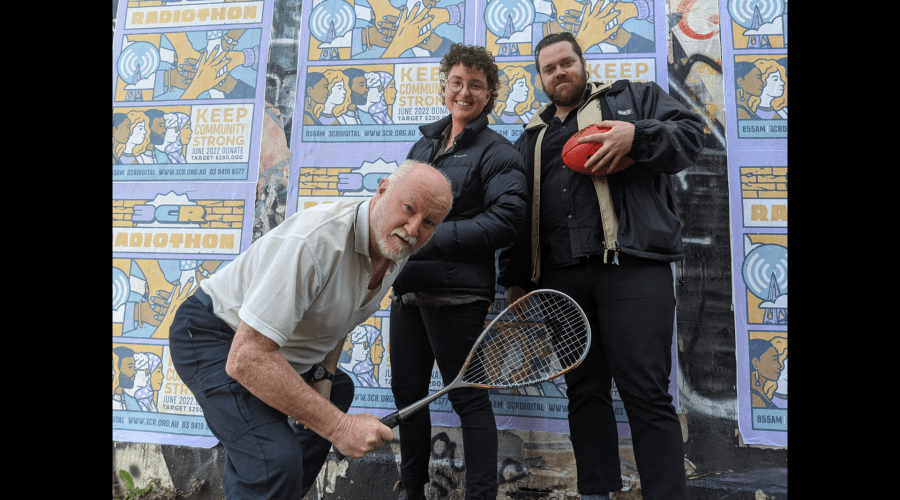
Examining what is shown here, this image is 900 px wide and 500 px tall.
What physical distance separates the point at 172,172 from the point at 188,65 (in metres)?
0.82

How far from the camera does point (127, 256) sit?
3.79 metres

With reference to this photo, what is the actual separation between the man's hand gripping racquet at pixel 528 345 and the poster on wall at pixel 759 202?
133cm

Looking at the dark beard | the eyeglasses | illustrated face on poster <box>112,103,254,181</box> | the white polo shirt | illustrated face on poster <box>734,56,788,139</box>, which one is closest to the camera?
the white polo shirt

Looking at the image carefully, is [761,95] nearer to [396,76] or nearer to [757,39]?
[757,39]

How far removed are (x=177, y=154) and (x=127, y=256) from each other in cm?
83

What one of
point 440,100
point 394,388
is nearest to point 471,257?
point 394,388

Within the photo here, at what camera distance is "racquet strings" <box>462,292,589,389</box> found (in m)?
2.46

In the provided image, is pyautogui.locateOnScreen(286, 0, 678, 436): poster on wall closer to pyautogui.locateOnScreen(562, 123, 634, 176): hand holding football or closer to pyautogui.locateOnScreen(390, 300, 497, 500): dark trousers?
pyautogui.locateOnScreen(390, 300, 497, 500): dark trousers

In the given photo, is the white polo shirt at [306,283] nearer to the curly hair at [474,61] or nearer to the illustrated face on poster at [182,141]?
the curly hair at [474,61]

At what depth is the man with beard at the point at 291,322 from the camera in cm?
181

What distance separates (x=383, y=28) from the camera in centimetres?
369

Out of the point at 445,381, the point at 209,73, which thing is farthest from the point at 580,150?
the point at 209,73

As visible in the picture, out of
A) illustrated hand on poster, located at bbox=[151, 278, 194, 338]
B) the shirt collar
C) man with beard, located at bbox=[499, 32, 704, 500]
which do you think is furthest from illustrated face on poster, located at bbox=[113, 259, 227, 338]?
man with beard, located at bbox=[499, 32, 704, 500]

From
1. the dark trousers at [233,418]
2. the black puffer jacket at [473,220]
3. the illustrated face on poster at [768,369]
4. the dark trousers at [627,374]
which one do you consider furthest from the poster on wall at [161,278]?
the illustrated face on poster at [768,369]
